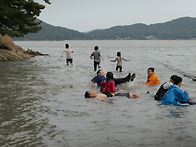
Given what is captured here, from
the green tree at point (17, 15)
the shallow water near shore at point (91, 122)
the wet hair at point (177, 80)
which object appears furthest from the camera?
the green tree at point (17, 15)

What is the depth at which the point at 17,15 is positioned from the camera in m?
23.7

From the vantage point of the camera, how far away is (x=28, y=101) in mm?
8508

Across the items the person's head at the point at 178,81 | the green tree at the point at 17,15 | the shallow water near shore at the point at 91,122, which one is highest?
the green tree at the point at 17,15

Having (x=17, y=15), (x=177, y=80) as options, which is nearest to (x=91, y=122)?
(x=177, y=80)

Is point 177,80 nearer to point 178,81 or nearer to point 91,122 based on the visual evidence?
point 178,81

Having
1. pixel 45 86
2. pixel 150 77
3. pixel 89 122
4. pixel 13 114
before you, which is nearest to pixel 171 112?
pixel 89 122

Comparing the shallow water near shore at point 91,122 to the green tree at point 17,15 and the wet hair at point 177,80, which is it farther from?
the green tree at point 17,15

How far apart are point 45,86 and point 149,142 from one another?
7.52 m

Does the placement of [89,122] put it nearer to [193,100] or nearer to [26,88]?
[193,100]

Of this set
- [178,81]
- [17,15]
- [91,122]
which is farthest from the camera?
[17,15]

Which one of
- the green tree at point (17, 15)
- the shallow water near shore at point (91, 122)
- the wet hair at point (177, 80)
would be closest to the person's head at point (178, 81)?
the wet hair at point (177, 80)

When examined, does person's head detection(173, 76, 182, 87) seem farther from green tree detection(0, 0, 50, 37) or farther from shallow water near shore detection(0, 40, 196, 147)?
green tree detection(0, 0, 50, 37)

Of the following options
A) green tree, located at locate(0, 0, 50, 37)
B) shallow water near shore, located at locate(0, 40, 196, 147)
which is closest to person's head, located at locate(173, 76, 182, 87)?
shallow water near shore, located at locate(0, 40, 196, 147)

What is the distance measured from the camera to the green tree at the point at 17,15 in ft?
74.1
